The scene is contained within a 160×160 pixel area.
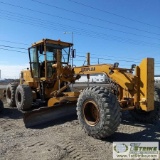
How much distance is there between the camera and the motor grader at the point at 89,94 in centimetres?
591

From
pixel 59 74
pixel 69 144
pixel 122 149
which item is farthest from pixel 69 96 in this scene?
pixel 122 149

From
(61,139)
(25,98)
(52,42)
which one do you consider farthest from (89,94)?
(52,42)

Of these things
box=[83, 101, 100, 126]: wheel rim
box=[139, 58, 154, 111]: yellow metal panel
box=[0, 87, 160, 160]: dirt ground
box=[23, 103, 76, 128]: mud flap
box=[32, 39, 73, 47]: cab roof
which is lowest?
box=[0, 87, 160, 160]: dirt ground

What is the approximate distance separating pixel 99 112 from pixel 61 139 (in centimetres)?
120

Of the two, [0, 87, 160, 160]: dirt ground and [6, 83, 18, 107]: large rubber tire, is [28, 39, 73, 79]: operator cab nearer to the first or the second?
[6, 83, 18, 107]: large rubber tire

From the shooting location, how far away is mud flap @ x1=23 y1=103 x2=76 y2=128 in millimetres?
7645

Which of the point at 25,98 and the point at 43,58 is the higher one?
the point at 43,58

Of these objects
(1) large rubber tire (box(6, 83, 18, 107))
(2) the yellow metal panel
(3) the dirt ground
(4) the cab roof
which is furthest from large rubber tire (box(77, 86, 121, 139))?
(1) large rubber tire (box(6, 83, 18, 107))

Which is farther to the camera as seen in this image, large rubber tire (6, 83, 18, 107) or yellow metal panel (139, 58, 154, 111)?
large rubber tire (6, 83, 18, 107)

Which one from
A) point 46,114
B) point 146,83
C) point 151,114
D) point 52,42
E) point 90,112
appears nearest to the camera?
point 146,83

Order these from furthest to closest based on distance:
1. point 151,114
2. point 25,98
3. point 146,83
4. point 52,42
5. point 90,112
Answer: point 52,42, point 25,98, point 151,114, point 90,112, point 146,83

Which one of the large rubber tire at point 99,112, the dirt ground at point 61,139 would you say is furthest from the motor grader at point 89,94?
the dirt ground at point 61,139

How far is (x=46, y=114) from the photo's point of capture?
320 inches

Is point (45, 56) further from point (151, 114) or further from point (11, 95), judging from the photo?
point (151, 114)
